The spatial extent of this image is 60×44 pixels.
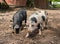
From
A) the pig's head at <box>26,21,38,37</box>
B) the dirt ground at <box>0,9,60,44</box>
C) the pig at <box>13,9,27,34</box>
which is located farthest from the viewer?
the pig at <box>13,9,27,34</box>

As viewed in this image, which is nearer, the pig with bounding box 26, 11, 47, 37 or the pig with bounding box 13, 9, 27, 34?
the pig with bounding box 26, 11, 47, 37

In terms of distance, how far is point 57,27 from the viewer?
905 cm

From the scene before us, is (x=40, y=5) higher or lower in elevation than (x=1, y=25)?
lower

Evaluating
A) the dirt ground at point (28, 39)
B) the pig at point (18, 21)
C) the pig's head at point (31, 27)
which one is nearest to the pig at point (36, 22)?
the pig's head at point (31, 27)

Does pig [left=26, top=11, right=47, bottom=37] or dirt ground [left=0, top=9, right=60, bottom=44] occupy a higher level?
pig [left=26, top=11, right=47, bottom=37]

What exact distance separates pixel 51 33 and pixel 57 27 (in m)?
0.97

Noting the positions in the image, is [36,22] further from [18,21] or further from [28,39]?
[28,39]

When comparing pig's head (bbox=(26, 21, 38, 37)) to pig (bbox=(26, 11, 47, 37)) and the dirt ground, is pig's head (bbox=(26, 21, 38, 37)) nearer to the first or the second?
pig (bbox=(26, 11, 47, 37))

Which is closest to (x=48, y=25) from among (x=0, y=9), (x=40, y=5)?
(x=0, y=9)

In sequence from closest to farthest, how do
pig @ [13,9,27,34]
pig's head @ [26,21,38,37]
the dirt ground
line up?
the dirt ground → pig's head @ [26,21,38,37] → pig @ [13,9,27,34]

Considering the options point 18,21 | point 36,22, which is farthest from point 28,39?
point 18,21

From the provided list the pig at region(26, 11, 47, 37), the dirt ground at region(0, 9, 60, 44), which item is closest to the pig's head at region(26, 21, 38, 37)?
the pig at region(26, 11, 47, 37)

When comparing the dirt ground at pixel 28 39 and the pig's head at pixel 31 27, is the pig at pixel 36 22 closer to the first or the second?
the pig's head at pixel 31 27

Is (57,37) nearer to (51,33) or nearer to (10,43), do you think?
(51,33)
